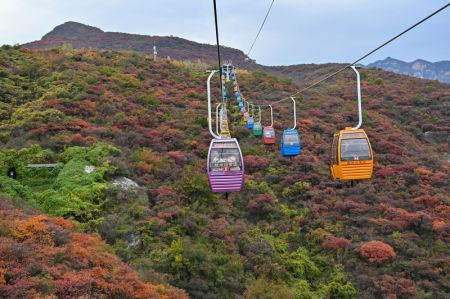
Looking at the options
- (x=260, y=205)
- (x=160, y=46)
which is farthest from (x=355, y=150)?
(x=160, y=46)

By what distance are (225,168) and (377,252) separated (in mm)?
9972

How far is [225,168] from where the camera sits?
37.7 feet

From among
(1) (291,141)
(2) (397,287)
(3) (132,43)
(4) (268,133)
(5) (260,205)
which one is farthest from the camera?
(3) (132,43)

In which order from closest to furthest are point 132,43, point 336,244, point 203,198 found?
1. point 336,244
2. point 203,198
3. point 132,43

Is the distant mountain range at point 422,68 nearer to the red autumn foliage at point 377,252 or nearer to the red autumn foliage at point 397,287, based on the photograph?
the red autumn foliage at point 377,252

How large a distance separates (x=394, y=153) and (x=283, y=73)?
134ft

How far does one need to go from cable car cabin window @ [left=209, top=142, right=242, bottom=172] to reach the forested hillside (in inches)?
153

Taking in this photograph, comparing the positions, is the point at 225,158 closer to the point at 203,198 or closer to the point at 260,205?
the point at 203,198

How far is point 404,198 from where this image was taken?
22594 millimetres

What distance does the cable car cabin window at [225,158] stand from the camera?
451 inches

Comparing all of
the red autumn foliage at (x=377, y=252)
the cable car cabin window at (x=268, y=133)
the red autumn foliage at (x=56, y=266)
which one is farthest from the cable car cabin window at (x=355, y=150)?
the cable car cabin window at (x=268, y=133)

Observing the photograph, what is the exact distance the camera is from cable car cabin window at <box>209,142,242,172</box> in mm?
11453

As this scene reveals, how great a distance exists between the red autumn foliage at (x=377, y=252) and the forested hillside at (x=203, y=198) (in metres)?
0.06

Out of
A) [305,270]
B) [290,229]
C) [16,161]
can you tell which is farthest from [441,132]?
[16,161]
